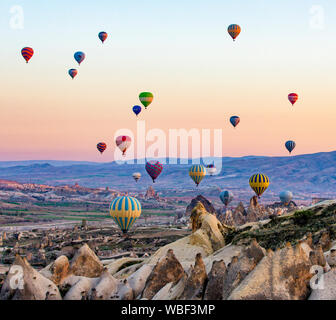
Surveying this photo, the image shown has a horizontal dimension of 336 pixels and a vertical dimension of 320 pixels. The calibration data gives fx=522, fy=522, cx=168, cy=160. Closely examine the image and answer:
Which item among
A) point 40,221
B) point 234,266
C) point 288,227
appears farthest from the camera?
point 40,221

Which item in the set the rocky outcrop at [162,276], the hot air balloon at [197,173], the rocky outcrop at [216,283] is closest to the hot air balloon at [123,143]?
the hot air balloon at [197,173]

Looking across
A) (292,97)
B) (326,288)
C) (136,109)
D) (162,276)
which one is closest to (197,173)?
(136,109)

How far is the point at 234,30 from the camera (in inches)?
3516

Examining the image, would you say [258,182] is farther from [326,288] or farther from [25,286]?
[326,288]

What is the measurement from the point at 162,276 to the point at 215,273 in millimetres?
5698

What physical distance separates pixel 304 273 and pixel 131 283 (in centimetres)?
1143

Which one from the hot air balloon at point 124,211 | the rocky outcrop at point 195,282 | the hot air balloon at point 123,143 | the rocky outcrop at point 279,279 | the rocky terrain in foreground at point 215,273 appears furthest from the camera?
the hot air balloon at point 123,143

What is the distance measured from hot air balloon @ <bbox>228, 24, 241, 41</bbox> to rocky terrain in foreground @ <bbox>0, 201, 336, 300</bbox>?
5237 cm

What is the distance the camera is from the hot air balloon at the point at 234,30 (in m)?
89.3

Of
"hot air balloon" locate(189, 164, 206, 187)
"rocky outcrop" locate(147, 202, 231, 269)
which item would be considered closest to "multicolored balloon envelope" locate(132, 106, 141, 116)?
"hot air balloon" locate(189, 164, 206, 187)

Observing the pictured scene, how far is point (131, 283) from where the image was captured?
1141 inches

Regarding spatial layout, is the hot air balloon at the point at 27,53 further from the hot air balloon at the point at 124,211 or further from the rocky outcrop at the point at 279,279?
the rocky outcrop at the point at 279,279
